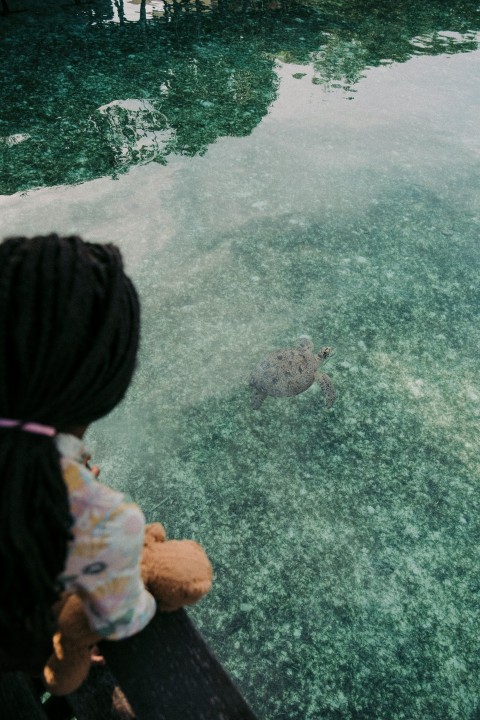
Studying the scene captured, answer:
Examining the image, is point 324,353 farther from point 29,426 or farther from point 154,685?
point 29,426

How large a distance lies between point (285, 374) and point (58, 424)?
161 centimetres

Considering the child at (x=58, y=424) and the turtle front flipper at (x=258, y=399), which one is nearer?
the child at (x=58, y=424)

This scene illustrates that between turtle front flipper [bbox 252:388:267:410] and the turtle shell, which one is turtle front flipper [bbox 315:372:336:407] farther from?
turtle front flipper [bbox 252:388:267:410]

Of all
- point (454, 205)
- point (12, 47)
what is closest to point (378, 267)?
point (454, 205)

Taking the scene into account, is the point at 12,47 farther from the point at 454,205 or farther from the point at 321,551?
the point at 321,551

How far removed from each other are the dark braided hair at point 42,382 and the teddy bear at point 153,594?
0.18 m

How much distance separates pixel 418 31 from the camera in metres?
6.32

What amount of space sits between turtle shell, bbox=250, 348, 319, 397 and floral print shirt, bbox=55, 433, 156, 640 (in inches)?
58.4

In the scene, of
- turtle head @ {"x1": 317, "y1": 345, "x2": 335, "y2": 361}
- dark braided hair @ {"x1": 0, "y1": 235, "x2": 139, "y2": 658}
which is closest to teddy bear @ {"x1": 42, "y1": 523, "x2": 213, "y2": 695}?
dark braided hair @ {"x1": 0, "y1": 235, "x2": 139, "y2": 658}

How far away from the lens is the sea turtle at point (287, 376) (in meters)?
2.31

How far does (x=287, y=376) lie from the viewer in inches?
91.0

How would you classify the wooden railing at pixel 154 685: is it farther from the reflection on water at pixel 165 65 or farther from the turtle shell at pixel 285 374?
the reflection on water at pixel 165 65

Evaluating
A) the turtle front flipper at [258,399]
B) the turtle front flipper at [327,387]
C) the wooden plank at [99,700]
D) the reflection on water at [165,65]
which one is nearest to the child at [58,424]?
the wooden plank at [99,700]

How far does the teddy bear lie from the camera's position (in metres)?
0.98
